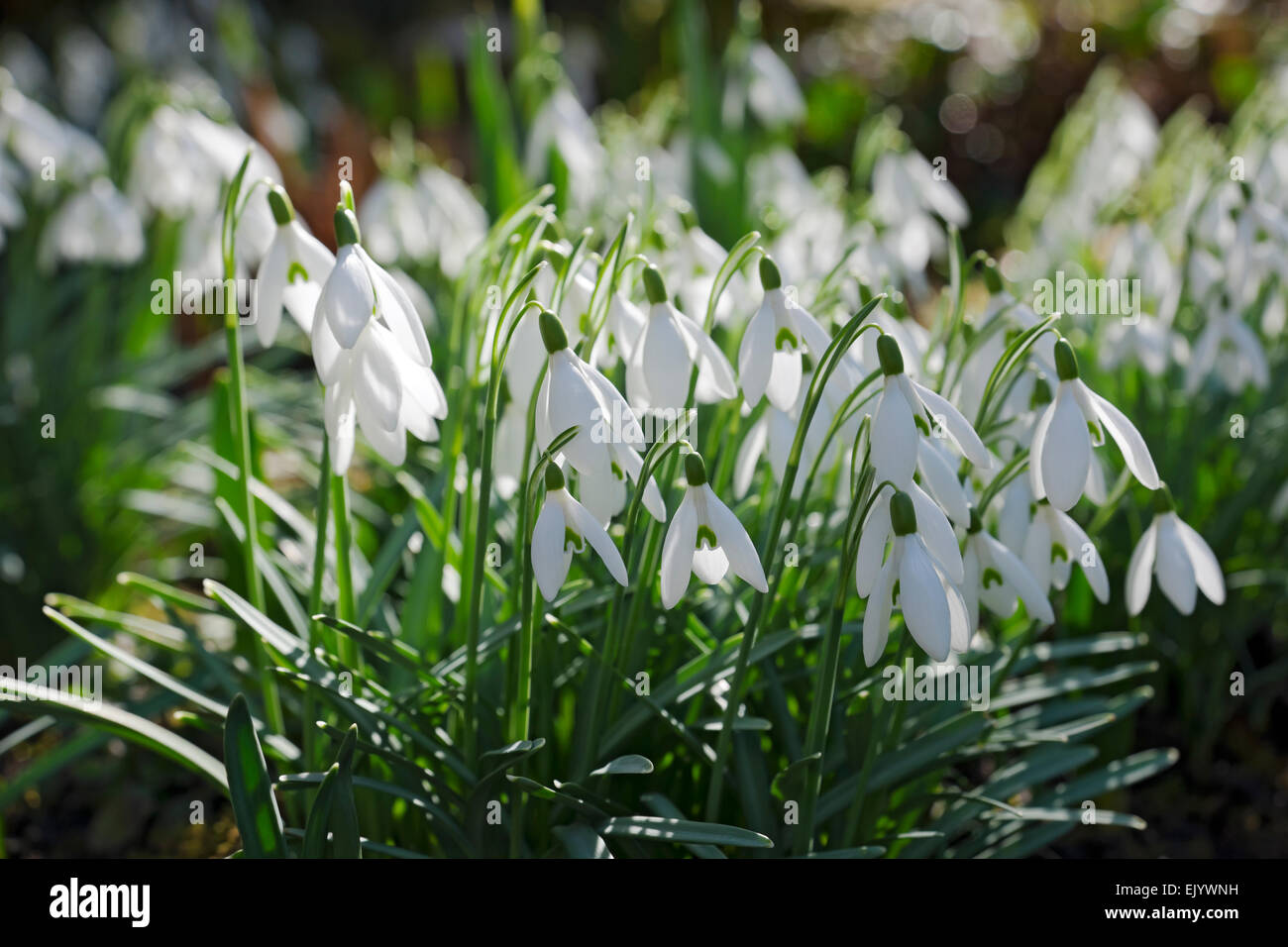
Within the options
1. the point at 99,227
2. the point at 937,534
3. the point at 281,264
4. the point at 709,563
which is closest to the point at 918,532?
the point at 937,534

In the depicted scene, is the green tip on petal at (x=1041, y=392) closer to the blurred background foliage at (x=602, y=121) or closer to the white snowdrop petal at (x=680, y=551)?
the white snowdrop petal at (x=680, y=551)

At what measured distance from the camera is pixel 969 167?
6.95 metres

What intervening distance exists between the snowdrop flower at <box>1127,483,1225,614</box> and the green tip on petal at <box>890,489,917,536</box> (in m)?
0.42

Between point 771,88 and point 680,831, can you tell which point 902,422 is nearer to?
point 680,831

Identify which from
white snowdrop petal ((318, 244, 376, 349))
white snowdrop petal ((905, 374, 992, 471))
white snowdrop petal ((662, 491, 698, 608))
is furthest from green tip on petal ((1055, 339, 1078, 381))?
white snowdrop petal ((318, 244, 376, 349))

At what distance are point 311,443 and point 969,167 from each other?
5.23m

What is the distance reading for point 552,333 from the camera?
1312 millimetres

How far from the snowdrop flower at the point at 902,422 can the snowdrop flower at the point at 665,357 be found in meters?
0.22

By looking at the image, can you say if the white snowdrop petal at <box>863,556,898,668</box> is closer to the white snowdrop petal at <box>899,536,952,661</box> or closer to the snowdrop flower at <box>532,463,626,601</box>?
the white snowdrop petal at <box>899,536,952,661</box>

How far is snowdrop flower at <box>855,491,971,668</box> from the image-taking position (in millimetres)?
1269

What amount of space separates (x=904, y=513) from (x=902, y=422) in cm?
10

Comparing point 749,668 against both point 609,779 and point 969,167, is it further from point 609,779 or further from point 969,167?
point 969,167

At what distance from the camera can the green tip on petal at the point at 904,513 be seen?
128cm
